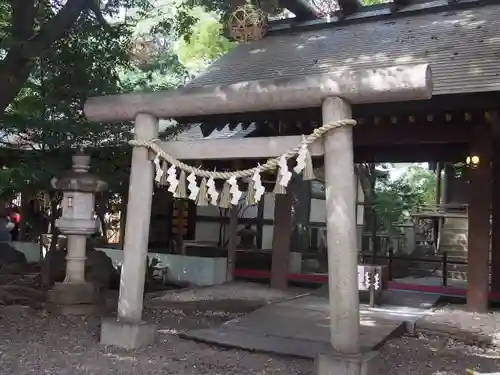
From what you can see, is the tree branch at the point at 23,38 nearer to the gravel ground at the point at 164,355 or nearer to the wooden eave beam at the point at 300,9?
the gravel ground at the point at 164,355

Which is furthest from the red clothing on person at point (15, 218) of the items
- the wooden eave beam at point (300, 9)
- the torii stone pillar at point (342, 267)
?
the torii stone pillar at point (342, 267)

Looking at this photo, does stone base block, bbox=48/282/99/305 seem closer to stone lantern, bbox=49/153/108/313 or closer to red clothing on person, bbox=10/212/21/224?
stone lantern, bbox=49/153/108/313

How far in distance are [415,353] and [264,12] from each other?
22.4 feet

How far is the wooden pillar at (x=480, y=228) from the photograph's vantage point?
8055mm

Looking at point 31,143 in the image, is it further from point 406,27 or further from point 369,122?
point 406,27

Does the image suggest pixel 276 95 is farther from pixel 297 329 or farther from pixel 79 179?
pixel 79 179

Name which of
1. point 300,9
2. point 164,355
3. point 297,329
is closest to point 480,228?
point 297,329

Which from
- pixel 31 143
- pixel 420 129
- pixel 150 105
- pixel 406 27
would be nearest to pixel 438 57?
pixel 420 129

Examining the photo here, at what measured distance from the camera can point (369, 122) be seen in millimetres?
8805

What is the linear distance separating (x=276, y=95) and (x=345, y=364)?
2.42 m

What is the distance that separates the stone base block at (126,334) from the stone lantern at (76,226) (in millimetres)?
1572

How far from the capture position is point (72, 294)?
280 inches

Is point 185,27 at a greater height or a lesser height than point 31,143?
greater

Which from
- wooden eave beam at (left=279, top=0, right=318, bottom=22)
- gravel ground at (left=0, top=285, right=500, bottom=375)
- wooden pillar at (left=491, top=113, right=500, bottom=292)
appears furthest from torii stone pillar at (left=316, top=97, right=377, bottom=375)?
wooden eave beam at (left=279, top=0, right=318, bottom=22)
